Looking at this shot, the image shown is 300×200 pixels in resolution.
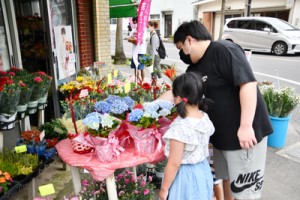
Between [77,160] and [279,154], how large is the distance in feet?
9.83

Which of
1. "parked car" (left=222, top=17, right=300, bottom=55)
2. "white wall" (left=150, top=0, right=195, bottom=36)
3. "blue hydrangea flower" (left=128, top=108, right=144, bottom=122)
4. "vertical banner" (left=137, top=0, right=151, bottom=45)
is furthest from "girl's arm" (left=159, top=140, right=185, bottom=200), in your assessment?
"white wall" (left=150, top=0, right=195, bottom=36)

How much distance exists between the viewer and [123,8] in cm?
644

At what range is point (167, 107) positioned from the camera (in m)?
2.02

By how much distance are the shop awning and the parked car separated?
26.0 ft

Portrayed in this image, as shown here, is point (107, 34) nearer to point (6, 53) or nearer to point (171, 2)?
point (6, 53)

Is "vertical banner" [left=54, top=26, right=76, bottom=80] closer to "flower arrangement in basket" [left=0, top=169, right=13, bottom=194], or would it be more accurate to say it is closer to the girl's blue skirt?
"flower arrangement in basket" [left=0, top=169, right=13, bottom=194]

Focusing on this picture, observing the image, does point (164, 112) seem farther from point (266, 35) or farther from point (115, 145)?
point (266, 35)

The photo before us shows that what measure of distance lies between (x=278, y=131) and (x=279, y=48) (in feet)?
30.2

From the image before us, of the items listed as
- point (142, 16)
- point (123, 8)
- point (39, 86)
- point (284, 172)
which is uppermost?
point (123, 8)

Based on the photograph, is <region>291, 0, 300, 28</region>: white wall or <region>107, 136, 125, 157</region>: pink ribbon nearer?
<region>107, 136, 125, 157</region>: pink ribbon

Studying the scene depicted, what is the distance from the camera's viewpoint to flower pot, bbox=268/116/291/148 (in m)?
3.68

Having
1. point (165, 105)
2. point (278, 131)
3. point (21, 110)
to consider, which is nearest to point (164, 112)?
point (165, 105)

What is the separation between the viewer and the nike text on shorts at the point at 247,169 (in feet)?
6.24

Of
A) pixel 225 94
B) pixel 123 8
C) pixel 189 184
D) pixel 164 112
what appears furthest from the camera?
pixel 123 8
